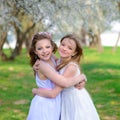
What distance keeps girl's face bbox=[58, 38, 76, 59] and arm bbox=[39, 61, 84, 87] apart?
21 cm

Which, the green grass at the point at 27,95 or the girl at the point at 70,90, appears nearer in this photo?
the girl at the point at 70,90

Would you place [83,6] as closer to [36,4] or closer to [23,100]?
[36,4]

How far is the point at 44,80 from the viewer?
3986 millimetres

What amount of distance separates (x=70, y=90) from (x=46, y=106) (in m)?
0.28

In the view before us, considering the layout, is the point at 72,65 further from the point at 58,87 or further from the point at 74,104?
the point at 74,104

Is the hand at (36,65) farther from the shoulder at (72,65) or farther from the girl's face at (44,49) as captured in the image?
the shoulder at (72,65)

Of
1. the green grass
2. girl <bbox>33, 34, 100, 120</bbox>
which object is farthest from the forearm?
the green grass

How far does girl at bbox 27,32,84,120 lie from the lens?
3.94m

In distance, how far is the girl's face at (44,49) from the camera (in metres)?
3.93

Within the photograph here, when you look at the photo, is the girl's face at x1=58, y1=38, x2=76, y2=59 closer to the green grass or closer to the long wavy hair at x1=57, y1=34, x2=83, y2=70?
the long wavy hair at x1=57, y1=34, x2=83, y2=70

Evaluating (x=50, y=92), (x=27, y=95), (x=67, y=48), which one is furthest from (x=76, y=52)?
(x=27, y=95)

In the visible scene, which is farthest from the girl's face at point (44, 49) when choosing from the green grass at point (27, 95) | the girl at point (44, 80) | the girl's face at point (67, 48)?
the green grass at point (27, 95)

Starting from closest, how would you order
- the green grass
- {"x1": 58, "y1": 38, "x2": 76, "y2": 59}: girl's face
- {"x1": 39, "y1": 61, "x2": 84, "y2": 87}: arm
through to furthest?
{"x1": 39, "y1": 61, "x2": 84, "y2": 87}: arm < {"x1": 58, "y1": 38, "x2": 76, "y2": 59}: girl's face < the green grass

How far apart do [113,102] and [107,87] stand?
8.41 ft
